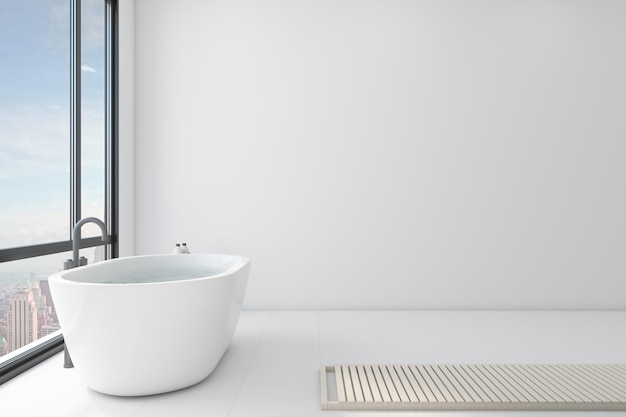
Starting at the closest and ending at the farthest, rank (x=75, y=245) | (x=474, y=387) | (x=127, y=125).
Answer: (x=474, y=387) → (x=75, y=245) → (x=127, y=125)

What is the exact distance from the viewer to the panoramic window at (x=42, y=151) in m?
2.67

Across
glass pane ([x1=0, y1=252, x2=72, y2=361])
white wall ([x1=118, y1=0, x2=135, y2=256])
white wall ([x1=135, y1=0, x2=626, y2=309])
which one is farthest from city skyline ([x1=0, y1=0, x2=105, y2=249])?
white wall ([x1=135, y1=0, x2=626, y2=309])

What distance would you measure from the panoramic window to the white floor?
1.41 feet

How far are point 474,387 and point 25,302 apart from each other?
2.63 meters

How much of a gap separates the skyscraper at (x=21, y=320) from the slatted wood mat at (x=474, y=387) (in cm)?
183

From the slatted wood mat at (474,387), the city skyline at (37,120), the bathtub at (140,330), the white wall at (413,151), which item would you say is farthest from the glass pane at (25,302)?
the slatted wood mat at (474,387)

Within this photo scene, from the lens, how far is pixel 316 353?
299 centimetres

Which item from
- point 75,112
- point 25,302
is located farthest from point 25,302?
point 75,112

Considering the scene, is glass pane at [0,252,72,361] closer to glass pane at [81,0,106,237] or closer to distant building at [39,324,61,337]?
distant building at [39,324,61,337]

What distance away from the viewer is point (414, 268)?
430 centimetres

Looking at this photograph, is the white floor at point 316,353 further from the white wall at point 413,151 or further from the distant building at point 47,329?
the white wall at point 413,151

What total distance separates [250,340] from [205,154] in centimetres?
190

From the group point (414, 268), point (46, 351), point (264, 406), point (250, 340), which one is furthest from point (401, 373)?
point (46, 351)

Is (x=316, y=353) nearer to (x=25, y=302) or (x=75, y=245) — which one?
(x=75, y=245)
